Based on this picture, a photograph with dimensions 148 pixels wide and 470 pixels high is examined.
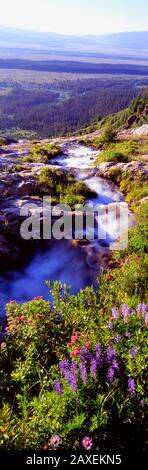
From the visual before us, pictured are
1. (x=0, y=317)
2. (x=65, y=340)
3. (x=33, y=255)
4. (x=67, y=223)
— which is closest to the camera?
(x=65, y=340)

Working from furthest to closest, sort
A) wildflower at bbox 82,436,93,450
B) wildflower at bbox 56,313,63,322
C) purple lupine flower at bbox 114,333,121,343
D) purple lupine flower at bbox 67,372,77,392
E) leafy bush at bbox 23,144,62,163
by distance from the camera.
Result: leafy bush at bbox 23,144,62,163 → wildflower at bbox 56,313,63,322 → purple lupine flower at bbox 114,333,121,343 → purple lupine flower at bbox 67,372,77,392 → wildflower at bbox 82,436,93,450

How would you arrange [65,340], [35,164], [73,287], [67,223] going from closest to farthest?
1. [65,340]
2. [73,287]
3. [67,223]
4. [35,164]

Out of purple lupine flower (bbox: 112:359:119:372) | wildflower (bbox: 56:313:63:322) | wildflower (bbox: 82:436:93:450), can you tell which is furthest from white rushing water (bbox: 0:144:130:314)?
wildflower (bbox: 82:436:93:450)

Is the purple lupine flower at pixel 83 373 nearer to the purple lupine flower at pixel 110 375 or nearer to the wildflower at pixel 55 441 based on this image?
the purple lupine flower at pixel 110 375

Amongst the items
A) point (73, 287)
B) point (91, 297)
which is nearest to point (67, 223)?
point (73, 287)

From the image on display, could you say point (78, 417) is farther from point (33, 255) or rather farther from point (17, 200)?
point (17, 200)

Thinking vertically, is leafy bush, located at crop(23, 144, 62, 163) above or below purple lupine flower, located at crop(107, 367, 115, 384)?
above

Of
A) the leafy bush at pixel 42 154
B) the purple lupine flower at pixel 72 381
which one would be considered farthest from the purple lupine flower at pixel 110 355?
the leafy bush at pixel 42 154

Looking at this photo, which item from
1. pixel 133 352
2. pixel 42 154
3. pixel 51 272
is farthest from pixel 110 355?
pixel 42 154

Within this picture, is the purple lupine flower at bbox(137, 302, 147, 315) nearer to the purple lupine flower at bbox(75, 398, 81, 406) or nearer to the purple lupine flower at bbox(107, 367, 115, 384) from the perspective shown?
the purple lupine flower at bbox(107, 367, 115, 384)

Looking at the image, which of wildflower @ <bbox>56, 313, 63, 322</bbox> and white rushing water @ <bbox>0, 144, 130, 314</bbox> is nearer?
wildflower @ <bbox>56, 313, 63, 322</bbox>

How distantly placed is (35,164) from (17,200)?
16.8ft

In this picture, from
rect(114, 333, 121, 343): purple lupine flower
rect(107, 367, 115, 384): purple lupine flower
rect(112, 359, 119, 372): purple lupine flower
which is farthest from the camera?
rect(114, 333, 121, 343): purple lupine flower
